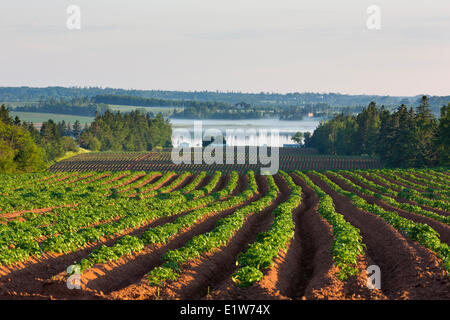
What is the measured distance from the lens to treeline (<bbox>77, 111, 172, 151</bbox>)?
152 m

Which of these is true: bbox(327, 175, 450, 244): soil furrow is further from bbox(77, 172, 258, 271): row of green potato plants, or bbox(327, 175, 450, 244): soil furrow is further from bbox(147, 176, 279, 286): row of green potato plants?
bbox(77, 172, 258, 271): row of green potato plants

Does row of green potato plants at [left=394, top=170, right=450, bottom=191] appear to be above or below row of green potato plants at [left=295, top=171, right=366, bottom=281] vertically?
below

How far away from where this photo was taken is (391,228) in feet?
80.9

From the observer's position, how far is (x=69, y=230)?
23562mm

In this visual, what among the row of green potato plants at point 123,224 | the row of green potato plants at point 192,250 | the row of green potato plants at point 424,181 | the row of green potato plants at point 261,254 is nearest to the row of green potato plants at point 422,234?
the row of green potato plants at point 261,254

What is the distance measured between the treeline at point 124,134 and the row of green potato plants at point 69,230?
4789 inches

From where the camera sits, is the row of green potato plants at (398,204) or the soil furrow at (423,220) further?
the row of green potato plants at (398,204)

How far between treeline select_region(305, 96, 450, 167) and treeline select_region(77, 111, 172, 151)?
3033 inches

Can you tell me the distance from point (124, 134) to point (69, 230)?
476 feet

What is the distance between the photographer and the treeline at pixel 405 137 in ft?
270

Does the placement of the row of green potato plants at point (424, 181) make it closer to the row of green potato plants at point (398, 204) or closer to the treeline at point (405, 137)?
A: the row of green potato plants at point (398, 204)

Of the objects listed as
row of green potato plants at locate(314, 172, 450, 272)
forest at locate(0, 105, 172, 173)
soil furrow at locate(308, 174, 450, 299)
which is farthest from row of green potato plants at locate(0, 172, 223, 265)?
forest at locate(0, 105, 172, 173)
